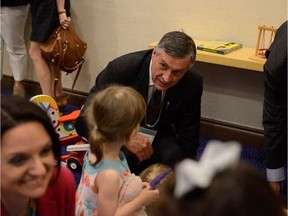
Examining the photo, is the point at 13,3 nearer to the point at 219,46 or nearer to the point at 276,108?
the point at 219,46

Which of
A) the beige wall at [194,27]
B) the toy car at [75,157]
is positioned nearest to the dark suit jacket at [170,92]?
the toy car at [75,157]

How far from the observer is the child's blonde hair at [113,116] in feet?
4.48

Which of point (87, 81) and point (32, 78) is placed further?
point (32, 78)

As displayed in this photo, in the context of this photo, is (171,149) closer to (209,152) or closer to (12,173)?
(12,173)

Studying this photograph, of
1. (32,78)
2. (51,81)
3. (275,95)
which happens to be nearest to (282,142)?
(275,95)

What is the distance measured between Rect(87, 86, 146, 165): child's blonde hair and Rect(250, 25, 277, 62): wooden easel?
1.12m

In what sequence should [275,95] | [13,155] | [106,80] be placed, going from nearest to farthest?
1. [13,155]
2. [275,95]
3. [106,80]

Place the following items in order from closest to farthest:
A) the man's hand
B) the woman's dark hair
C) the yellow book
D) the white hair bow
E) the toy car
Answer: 1. the white hair bow
2. the woman's dark hair
3. the man's hand
4. the toy car
5. the yellow book

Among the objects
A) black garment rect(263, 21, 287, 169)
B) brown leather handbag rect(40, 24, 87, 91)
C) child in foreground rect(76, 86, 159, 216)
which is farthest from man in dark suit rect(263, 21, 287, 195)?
brown leather handbag rect(40, 24, 87, 91)

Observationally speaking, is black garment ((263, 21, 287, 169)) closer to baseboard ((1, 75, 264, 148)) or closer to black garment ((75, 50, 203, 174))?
black garment ((75, 50, 203, 174))

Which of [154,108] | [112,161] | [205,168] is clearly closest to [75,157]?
[154,108]

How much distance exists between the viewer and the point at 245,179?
70 centimetres

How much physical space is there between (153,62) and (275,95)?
1.62 ft

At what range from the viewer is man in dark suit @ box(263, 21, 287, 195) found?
1.67m
